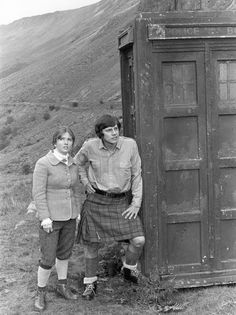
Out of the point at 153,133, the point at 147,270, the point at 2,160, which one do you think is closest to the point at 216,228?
the point at 147,270

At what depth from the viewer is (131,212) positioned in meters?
4.76

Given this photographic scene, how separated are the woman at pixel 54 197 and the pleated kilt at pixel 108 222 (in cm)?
15

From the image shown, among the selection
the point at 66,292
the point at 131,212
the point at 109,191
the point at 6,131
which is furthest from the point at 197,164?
the point at 6,131

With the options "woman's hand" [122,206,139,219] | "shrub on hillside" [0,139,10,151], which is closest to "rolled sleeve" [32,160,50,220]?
"woman's hand" [122,206,139,219]

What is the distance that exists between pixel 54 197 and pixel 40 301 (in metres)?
1.01

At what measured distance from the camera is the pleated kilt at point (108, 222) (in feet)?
15.7

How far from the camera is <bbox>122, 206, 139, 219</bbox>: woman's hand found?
15.6 feet

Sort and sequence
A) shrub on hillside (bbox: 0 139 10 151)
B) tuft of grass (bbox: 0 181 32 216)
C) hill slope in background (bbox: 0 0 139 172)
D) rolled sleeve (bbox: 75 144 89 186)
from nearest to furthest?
rolled sleeve (bbox: 75 144 89 186) → tuft of grass (bbox: 0 181 32 216) → hill slope in background (bbox: 0 0 139 172) → shrub on hillside (bbox: 0 139 10 151)

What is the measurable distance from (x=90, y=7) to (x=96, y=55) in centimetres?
5684

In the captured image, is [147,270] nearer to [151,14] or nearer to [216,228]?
[216,228]

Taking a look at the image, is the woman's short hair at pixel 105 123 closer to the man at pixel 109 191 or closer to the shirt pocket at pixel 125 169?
the man at pixel 109 191

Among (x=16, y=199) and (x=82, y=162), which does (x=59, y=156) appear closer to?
(x=82, y=162)

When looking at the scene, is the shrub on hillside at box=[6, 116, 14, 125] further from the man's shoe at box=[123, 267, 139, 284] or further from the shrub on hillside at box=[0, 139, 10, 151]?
the man's shoe at box=[123, 267, 139, 284]

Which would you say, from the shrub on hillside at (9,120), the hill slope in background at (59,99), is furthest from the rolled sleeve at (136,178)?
the shrub on hillside at (9,120)
